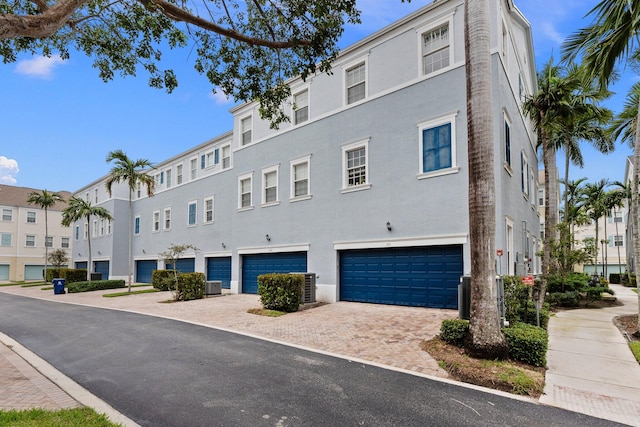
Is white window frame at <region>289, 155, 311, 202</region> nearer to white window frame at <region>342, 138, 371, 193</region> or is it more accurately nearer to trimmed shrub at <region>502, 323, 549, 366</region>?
white window frame at <region>342, 138, 371, 193</region>

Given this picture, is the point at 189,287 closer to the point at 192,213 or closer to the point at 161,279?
the point at 161,279

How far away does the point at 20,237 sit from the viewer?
47344 mm

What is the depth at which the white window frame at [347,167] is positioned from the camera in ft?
49.3

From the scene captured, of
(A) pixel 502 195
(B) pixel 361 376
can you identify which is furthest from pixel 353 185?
(B) pixel 361 376

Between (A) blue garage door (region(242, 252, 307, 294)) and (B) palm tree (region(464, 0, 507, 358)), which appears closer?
(B) palm tree (region(464, 0, 507, 358))

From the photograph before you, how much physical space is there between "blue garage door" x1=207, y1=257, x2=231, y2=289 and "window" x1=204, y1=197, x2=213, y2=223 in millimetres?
2744

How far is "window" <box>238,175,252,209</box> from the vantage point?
827 inches

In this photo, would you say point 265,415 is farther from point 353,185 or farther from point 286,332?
point 353,185

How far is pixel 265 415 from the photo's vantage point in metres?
4.87

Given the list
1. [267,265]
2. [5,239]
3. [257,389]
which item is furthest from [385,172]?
[5,239]

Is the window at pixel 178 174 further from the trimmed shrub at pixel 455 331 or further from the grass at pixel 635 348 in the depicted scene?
the grass at pixel 635 348

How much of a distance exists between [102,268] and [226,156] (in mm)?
20750

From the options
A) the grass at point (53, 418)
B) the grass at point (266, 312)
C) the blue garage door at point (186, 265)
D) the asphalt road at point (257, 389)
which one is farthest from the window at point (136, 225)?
the grass at point (53, 418)

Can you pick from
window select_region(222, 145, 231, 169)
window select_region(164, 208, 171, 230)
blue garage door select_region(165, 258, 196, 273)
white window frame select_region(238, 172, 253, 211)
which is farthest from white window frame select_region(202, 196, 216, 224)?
window select_region(164, 208, 171, 230)
